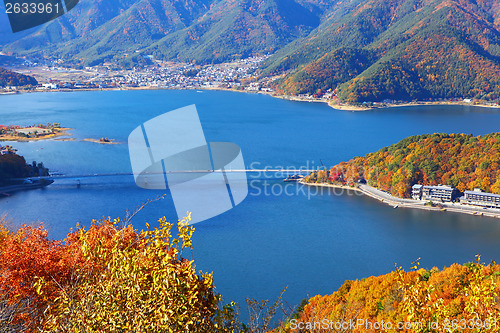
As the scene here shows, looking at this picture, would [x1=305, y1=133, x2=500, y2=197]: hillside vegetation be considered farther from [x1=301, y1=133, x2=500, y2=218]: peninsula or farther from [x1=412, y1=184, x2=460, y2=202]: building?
[x1=412, y1=184, x2=460, y2=202]: building

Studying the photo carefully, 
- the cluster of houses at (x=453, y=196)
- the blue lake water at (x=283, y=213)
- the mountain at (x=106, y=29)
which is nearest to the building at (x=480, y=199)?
the cluster of houses at (x=453, y=196)

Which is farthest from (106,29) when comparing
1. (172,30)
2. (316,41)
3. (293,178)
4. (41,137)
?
(293,178)

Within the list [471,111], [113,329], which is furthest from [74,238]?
[471,111]

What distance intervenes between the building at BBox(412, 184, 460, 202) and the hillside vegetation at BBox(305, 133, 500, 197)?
0.55 ft

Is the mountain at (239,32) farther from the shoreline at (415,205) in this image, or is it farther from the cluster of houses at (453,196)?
the cluster of houses at (453,196)

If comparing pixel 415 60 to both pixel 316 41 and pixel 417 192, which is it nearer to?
pixel 316 41

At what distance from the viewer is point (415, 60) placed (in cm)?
2444

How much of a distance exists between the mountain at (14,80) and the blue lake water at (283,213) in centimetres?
1036

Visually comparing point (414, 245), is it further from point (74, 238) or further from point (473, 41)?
point (473, 41)

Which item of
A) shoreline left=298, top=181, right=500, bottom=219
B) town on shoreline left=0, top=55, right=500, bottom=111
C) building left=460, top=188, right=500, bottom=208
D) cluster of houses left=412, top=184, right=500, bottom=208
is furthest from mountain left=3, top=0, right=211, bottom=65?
building left=460, top=188, right=500, bottom=208

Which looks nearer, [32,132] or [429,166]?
[429,166]

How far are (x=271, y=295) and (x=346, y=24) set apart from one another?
31.0 meters

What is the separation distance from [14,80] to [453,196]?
25839 millimetres

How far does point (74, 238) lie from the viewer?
7.80 feet
